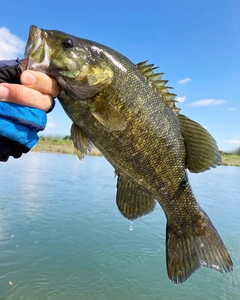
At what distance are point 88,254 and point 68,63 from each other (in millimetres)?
6790

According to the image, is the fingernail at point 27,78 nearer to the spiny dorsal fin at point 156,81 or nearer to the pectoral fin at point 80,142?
the pectoral fin at point 80,142

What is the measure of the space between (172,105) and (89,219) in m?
8.95

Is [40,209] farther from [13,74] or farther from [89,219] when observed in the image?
[13,74]

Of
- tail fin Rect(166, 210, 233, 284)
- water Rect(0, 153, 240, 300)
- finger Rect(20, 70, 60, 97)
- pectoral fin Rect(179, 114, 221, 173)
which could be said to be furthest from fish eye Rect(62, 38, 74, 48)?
water Rect(0, 153, 240, 300)

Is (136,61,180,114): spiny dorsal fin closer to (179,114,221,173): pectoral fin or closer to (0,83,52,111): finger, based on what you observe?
(179,114,221,173): pectoral fin

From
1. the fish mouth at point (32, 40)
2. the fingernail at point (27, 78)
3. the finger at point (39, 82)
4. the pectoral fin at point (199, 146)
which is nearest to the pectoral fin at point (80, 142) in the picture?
the finger at point (39, 82)

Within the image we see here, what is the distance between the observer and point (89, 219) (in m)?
11.0

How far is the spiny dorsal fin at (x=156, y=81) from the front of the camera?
2.68 m

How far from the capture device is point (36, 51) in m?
2.28

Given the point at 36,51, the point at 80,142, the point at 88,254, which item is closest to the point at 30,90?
the point at 36,51

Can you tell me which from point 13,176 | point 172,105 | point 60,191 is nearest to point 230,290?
point 172,105

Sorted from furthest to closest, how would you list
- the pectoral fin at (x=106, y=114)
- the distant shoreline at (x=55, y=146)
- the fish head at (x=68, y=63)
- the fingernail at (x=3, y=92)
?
the distant shoreline at (x=55, y=146) → the pectoral fin at (x=106, y=114) → the fish head at (x=68, y=63) → the fingernail at (x=3, y=92)

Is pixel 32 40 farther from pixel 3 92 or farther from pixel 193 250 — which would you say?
pixel 193 250

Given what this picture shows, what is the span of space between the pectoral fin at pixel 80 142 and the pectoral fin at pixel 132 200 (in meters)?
0.42
